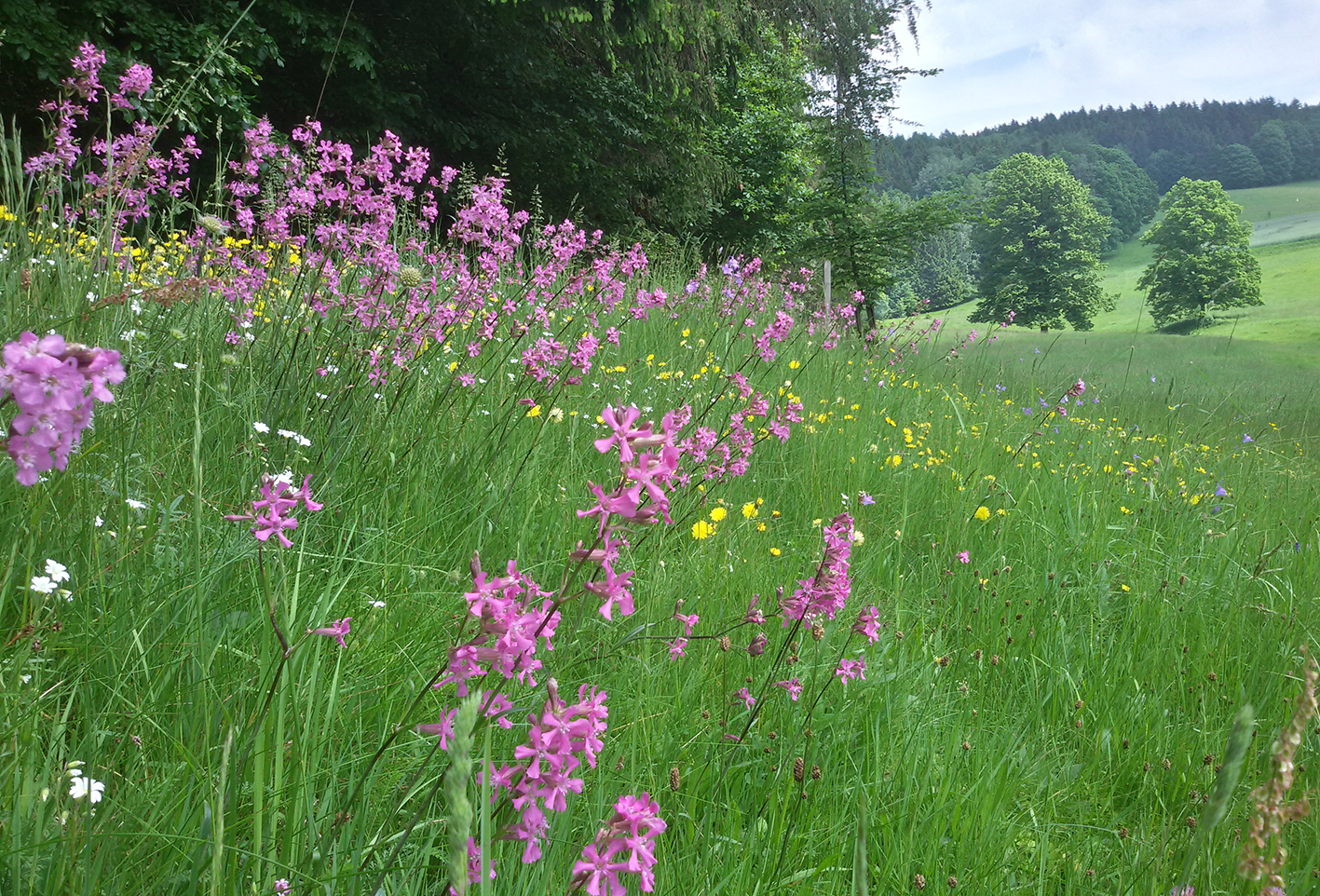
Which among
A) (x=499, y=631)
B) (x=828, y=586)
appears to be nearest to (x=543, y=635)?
(x=499, y=631)

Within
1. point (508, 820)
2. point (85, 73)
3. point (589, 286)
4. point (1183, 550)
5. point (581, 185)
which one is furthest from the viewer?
point (581, 185)

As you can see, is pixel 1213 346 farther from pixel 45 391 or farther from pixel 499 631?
pixel 45 391

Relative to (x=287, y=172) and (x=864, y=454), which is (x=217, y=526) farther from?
(x=864, y=454)

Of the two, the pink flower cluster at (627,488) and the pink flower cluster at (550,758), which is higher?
the pink flower cluster at (627,488)

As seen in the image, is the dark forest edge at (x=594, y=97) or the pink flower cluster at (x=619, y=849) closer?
the pink flower cluster at (x=619, y=849)

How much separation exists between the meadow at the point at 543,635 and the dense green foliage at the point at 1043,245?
41115 mm

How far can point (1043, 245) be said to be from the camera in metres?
44.0

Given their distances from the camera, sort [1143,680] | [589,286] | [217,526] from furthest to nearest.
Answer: [589,286]
[1143,680]
[217,526]

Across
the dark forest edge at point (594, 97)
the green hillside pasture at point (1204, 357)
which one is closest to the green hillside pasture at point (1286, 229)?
the green hillside pasture at point (1204, 357)

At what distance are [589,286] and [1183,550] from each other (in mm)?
3564

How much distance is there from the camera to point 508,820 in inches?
31.4

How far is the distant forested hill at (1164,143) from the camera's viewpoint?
60062mm

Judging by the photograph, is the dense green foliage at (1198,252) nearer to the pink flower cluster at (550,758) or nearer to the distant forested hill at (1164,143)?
the distant forested hill at (1164,143)

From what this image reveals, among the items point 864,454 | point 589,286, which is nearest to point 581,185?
point 589,286
